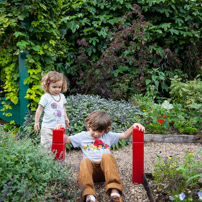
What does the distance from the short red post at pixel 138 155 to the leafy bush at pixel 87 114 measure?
1.14 meters

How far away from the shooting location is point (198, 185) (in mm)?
1802

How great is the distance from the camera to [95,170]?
6.92 feet

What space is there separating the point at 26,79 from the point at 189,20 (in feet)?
14.7

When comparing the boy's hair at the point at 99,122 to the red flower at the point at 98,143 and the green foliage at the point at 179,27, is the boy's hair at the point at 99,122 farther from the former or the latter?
the green foliage at the point at 179,27

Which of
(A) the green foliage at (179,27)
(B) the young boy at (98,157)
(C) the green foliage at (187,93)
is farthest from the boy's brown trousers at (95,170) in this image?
(A) the green foliage at (179,27)

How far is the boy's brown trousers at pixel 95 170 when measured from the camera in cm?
178

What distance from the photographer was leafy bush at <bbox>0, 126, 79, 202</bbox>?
141 cm

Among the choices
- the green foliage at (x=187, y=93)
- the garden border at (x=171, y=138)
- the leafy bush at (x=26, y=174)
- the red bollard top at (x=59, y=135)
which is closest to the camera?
the leafy bush at (x=26, y=174)

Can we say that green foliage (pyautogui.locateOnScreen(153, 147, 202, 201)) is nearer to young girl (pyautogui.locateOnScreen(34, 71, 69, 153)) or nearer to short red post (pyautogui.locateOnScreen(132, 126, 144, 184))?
short red post (pyautogui.locateOnScreen(132, 126, 144, 184))

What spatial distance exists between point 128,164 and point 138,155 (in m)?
0.70

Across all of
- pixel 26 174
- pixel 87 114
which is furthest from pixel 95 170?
pixel 87 114

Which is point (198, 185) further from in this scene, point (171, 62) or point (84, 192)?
point (171, 62)

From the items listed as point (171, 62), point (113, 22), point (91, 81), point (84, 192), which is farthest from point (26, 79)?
point (171, 62)

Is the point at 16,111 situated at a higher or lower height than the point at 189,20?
lower
